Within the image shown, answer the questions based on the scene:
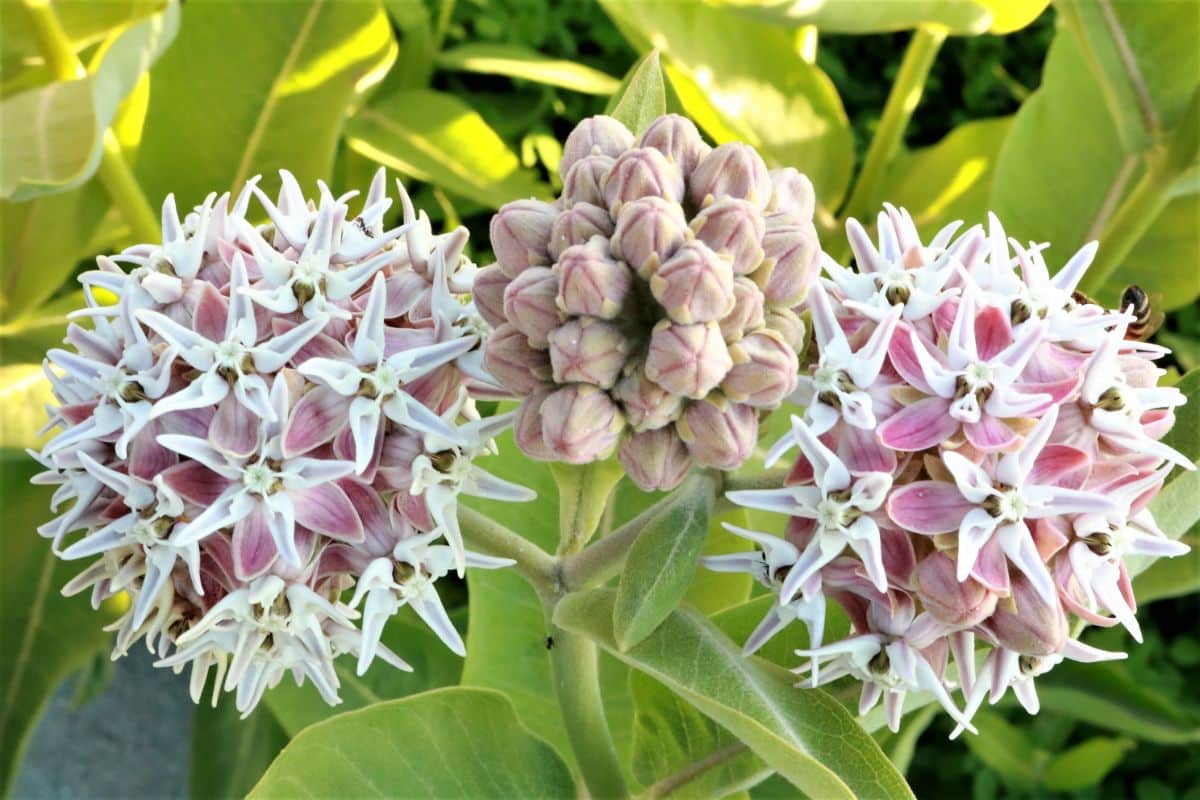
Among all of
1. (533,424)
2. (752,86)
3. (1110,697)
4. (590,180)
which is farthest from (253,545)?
(1110,697)

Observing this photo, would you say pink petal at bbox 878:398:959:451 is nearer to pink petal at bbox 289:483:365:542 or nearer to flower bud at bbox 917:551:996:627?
flower bud at bbox 917:551:996:627

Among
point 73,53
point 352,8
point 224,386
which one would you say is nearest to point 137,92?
point 73,53

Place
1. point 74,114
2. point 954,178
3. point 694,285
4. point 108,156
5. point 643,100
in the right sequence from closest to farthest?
point 694,285, point 643,100, point 74,114, point 108,156, point 954,178

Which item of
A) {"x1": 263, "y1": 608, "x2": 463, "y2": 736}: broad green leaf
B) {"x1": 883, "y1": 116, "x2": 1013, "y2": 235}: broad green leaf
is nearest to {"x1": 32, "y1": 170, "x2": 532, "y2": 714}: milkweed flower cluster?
{"x1": 263, "y1": 608, "x2": 463, "y2": 736}: broad green leaf

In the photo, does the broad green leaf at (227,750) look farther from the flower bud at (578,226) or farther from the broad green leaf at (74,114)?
the flower bud at (578,226)

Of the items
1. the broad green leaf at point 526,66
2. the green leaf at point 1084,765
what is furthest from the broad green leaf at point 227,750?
the green leaf at point 1084,765

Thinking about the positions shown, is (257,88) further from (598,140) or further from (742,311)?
(742,311)
